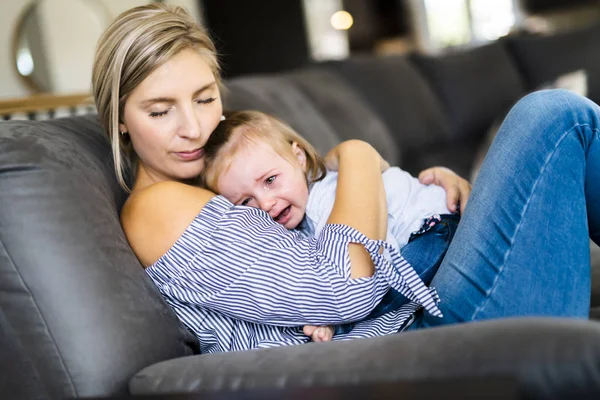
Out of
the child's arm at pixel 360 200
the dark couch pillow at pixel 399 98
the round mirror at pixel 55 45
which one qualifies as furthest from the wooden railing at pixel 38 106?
the child's arm at pixel 360 200

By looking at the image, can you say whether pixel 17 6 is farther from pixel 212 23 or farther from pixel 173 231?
pixel 173 231

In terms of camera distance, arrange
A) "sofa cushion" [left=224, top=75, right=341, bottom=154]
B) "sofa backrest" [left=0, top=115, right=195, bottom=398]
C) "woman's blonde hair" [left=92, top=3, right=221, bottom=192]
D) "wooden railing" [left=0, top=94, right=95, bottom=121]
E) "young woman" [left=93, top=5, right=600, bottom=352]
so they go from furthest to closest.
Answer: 1. "wooden railing" [left=0, top=94, right=95, bottom=121]
2. "sofa cushion" [left=224, top=75, right=341, bottom=154]
3. "woman's blonde hair" [left=92, top=3, right=221, bottom=192]
4. "young woman" [left=93, top=5, right=600, bottom=352]
5. "sofa backrest" [left=0, top=115, right=195, bottom=398]

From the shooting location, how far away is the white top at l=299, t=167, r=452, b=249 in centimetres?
144

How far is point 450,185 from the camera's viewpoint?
1.53m

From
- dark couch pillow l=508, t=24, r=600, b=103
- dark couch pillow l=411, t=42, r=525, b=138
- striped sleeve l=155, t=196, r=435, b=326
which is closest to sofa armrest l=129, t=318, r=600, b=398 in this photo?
striped sleeve l=155, t=196, r=435, b=326

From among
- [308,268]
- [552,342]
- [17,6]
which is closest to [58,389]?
[308,268]

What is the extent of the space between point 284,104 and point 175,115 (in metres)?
1.12

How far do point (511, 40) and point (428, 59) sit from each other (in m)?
0.66

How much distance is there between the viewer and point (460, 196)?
5.02 feet

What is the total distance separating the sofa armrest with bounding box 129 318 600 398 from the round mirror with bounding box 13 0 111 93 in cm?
289

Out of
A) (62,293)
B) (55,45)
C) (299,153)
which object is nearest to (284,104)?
(299,153)

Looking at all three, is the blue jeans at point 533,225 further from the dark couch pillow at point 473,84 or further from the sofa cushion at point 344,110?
the dark couch pillow at point 473,84

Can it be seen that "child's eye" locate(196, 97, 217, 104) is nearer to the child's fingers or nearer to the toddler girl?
the toddler girl

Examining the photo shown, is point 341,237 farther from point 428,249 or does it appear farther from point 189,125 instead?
point 189,125
